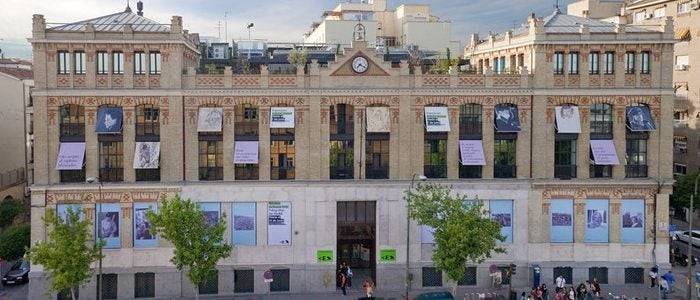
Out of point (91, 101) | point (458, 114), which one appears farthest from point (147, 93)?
point (458, 114)

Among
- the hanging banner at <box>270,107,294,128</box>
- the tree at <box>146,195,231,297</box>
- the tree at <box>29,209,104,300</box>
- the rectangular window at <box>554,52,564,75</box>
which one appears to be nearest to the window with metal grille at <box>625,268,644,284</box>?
the rectangular window at <box>554,52,564,75</box>

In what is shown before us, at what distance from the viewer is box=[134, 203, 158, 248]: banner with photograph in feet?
159

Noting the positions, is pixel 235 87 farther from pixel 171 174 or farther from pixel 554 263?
pixel 554 263

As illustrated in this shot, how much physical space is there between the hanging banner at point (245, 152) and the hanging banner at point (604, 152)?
25.5 metres

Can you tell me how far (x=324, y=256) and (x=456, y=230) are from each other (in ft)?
37.3

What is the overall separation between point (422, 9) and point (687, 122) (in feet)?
130

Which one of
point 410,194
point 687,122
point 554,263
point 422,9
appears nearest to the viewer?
point 410,194

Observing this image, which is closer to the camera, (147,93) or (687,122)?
(147,93)

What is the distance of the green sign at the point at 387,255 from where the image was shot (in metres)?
49.8

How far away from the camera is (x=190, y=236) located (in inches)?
1698

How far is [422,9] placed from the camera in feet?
324

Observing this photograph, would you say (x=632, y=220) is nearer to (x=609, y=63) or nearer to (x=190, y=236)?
(x=609, y=63)

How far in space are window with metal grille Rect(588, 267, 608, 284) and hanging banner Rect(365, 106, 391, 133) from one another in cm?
1913

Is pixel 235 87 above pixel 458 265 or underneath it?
above
